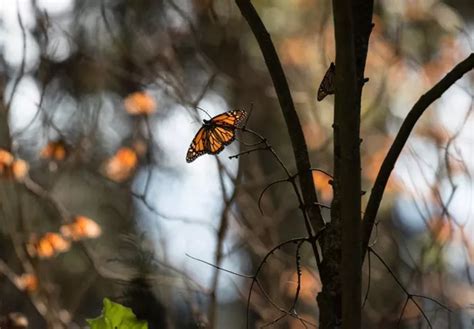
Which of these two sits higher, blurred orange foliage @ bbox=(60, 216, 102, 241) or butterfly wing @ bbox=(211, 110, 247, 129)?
blurred orange foliage @ bbox=(60, 216, 102, 241)

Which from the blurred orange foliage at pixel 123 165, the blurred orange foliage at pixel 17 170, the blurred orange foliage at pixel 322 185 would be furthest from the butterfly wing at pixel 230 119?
the blurred orange foliage at pixel 123 165

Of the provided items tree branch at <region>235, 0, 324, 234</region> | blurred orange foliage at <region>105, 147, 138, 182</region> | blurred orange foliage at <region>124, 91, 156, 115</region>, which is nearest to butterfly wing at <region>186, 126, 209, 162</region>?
tree branch at <region>235, 0, 324, 234</region>

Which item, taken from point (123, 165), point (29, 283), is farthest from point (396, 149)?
point (123, 165)

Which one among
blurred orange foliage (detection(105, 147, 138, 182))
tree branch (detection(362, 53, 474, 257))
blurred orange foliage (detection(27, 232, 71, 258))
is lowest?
tree branch (detection(362, 53, 474, 257))

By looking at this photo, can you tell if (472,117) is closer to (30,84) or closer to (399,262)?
(399,262)

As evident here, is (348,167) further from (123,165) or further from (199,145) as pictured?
(123,165)

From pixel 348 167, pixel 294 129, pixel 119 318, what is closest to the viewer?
pixel 348 167

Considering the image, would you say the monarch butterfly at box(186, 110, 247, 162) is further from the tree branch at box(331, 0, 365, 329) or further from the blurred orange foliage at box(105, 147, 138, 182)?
the blurred orange foliage at box(105, 147, 138, 182)
